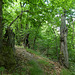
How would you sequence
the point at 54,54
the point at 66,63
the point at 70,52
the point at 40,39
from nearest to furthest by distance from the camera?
the point at 66,63 → the point at 70,52 → the point at 54,54 → the point at 40,39

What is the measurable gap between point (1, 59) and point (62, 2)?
4347 millimetres

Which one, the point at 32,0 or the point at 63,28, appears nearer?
the point at 32,0

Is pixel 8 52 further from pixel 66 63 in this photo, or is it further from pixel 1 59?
pixel 66 63

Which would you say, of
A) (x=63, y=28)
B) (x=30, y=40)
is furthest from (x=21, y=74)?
(x=30, y=40)

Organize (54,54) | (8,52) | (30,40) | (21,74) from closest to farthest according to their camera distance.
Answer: (21,74), (8,52), (54,54), (30,40)

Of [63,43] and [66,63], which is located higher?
[63,43]

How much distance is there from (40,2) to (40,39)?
8.46 meters

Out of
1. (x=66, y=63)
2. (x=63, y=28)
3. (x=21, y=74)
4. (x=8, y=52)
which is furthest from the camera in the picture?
(x=63, y=28)

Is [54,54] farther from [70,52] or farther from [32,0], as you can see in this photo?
[32,0]

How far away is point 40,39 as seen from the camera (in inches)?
461

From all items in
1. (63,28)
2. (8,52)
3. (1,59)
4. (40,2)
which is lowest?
(1,59)

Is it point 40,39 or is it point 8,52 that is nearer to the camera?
point 8,52

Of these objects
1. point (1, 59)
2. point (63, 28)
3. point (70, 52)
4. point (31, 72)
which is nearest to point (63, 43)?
point (63, 28)

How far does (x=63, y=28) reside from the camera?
7.24 m
